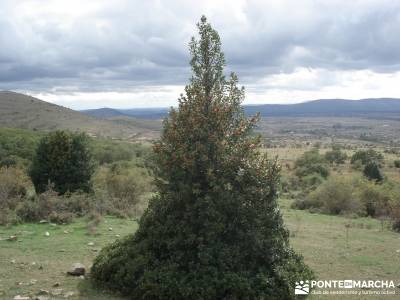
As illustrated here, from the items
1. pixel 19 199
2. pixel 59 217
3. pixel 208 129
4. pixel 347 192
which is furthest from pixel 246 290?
pixel 347 192

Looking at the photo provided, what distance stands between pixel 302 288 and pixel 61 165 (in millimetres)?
16619

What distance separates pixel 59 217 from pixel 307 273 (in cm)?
1179

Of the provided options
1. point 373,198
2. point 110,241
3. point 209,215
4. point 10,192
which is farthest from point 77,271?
point 373,198

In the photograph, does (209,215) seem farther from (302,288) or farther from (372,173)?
(372,173)

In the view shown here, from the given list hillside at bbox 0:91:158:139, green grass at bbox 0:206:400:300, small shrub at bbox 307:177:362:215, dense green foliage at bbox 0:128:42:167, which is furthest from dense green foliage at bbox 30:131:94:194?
hillside at bbox 0:91:158:139

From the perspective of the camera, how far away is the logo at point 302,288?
10.3 meters

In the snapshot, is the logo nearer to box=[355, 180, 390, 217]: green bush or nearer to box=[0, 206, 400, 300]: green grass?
box=[0, 206, 400, 300]: green grass

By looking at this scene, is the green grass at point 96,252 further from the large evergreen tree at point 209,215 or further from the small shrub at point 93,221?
the large evergreen tree at point 209,215

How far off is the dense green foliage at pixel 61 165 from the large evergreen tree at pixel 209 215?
13.5 meters

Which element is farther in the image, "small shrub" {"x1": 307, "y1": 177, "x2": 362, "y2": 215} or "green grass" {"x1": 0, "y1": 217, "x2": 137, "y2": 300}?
"small shrub" {"x1": 307, "y1": 177, "x2": 362, "y2": 215}

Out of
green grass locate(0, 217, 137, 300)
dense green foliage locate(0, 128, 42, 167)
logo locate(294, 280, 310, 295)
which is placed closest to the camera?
logo locate(294, 280, 310, 295)

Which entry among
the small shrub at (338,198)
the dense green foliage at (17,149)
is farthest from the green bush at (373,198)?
the dense green foliage at (17,149)

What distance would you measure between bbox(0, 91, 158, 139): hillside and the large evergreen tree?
10042 cm

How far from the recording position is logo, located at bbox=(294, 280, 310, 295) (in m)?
10.3
